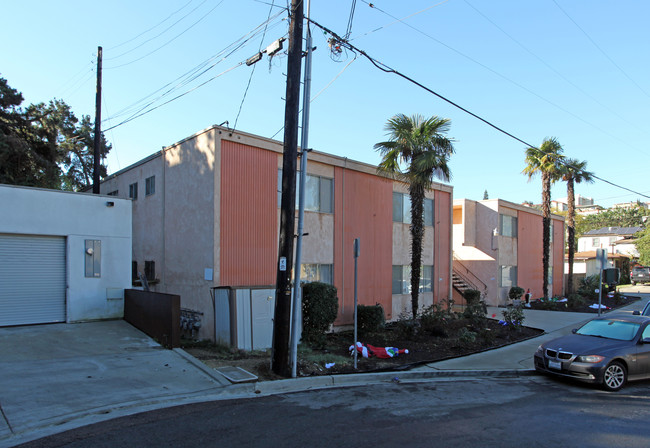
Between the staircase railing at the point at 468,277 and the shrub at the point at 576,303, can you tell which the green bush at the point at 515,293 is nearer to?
the staircase railing at the point at 468,277

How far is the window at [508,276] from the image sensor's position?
2473 centimetres

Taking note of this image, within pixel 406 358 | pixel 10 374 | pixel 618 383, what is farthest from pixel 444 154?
pixel 10 374

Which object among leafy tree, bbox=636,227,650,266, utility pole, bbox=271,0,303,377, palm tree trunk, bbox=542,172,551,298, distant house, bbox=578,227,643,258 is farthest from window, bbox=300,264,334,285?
distant house, bbox=578,227,643,258

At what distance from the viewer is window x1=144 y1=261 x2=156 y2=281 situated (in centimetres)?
1584

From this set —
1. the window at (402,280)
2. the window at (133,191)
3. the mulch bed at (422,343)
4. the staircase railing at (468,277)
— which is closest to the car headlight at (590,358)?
the mulch bed at (422,343)

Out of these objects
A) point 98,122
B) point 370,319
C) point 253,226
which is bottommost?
point 370,319

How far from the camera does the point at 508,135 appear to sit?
13516 millimetres

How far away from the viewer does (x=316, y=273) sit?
1484 centimetres

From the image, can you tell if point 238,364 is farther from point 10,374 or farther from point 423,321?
point 423,321

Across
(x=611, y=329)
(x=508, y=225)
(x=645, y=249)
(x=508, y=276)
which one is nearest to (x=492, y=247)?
(x=508, y=276)

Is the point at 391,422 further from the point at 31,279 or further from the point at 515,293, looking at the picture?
the point at 515,293

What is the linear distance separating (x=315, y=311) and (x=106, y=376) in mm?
5847

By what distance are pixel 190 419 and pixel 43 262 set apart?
28.0 ft

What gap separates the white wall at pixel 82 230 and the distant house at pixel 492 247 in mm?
16552
